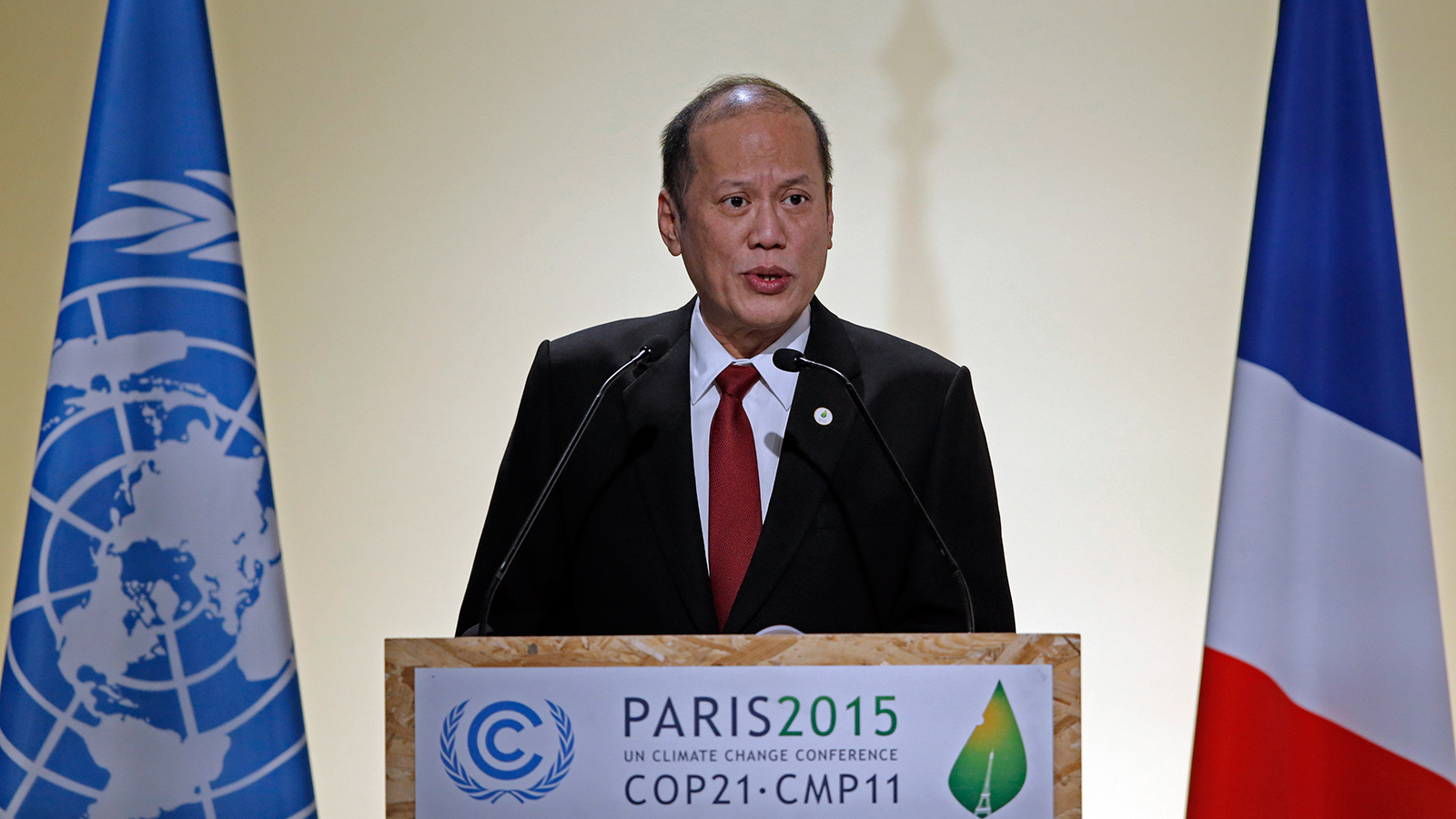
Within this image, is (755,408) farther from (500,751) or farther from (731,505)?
(500,751)

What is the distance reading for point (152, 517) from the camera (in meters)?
2.14

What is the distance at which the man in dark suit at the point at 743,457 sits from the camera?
6.57ft

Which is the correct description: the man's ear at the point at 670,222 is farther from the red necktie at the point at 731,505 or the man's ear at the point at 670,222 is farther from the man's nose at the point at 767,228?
the red necktie at the point at 731,505

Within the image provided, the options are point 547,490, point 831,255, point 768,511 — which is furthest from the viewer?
point 831,255

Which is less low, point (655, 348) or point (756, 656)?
point (655, 348)

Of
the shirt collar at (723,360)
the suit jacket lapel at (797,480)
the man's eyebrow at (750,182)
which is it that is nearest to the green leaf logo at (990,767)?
the suit jacket lapel at (797,480)

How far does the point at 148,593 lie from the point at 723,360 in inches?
43.7

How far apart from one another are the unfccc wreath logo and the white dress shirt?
70 centimetres

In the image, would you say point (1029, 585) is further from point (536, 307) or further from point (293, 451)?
→ point (293, 451)

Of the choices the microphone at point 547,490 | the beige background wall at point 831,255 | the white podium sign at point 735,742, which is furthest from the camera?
the beige background wall at point 831,255

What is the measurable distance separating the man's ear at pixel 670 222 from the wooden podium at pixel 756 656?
106cm

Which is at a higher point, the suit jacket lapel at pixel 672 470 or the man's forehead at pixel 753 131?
A: the man's forehead at pixel 753 131

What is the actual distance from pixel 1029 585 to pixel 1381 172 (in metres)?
1.12

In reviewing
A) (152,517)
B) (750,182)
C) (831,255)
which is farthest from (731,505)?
(152,517)
